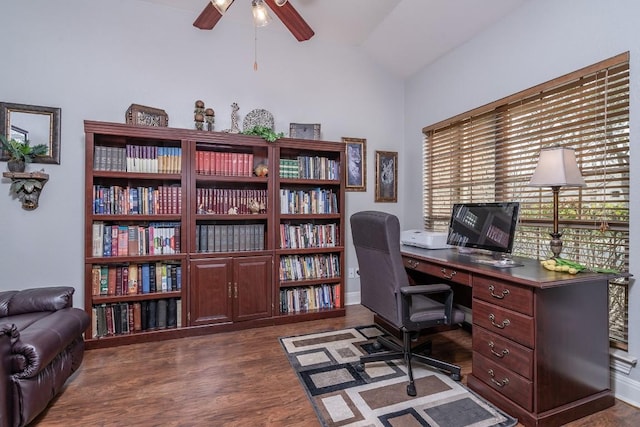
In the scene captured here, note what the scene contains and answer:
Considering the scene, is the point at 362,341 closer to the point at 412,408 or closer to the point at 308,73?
the point at 412,408

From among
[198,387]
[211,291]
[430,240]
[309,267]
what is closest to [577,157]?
[430,240]

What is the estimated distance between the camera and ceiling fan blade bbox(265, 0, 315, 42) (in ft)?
6.48

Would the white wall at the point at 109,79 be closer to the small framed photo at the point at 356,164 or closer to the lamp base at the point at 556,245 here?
the small framed photo at the point at 356,164

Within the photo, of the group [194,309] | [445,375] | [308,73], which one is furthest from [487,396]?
[308,73]

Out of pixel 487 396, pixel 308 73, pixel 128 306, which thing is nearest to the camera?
pixel 487 396

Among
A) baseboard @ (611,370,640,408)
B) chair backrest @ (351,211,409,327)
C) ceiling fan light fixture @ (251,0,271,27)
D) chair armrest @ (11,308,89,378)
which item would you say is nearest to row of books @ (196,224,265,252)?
chair armrest @ (11,308,89,378)

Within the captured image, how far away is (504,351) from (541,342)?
8.2 inches

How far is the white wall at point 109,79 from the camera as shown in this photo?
2598 millimetres

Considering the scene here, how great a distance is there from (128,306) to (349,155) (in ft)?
8.76

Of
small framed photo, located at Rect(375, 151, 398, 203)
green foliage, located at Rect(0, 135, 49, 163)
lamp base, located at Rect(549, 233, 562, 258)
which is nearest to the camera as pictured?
lamp base, located at Rect(549, 233, 562, 258)

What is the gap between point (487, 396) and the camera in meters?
1.82

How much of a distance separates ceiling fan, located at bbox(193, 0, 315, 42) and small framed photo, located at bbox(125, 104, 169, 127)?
893 mm

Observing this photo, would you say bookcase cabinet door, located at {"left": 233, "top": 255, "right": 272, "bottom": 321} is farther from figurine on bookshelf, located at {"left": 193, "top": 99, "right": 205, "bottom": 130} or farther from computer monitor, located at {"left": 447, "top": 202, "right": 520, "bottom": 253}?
computer monitor, located at {"left": 447, "top": 202, "right": 520, "bottom": 253}

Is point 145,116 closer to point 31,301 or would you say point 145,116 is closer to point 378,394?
point 31,301
